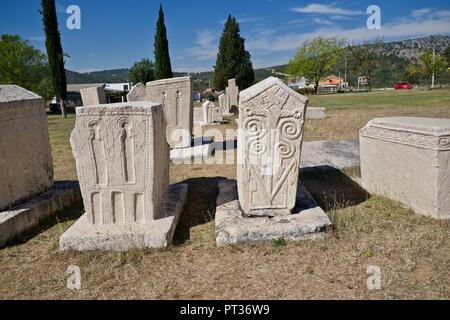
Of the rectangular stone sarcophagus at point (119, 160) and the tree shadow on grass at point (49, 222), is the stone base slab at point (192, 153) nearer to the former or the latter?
the tree shadow on grass at point (49, 222)

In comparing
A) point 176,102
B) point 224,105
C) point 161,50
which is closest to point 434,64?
point 161,50

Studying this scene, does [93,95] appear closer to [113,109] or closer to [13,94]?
[13,94]

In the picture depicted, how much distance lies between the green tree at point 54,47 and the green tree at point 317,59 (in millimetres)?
39236

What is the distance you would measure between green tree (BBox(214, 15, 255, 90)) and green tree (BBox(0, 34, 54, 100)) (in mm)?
20477

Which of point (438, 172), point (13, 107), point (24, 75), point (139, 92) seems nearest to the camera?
point (438, 172)

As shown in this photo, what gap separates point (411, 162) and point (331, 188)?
1328 millimetres

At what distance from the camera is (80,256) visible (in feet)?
10.8

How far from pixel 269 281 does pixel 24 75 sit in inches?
1361

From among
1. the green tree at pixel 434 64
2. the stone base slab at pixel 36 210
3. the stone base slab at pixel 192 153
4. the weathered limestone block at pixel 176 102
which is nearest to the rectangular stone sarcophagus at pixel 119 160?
the stone base slab at pixel 36 210

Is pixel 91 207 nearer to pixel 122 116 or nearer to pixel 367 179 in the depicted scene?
pixel 122 116

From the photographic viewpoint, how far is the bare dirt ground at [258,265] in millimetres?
2637

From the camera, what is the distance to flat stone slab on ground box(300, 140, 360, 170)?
242 inches
